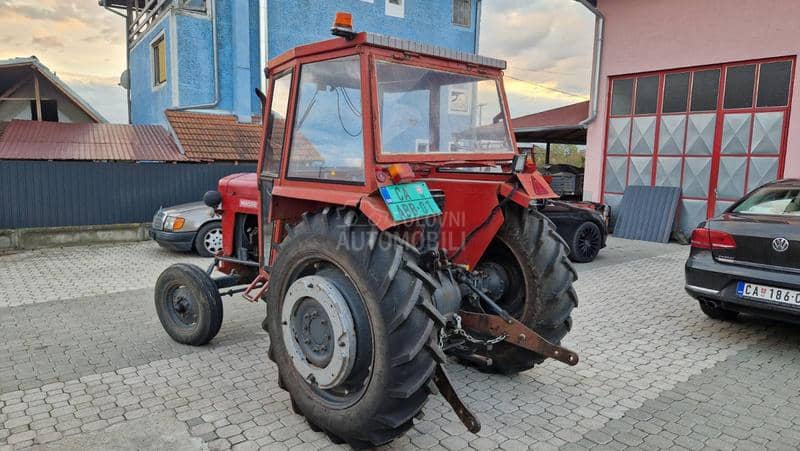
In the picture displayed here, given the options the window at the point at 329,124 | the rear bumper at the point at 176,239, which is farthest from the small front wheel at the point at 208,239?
the window at the point at 329,124

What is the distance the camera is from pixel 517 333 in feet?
10.2

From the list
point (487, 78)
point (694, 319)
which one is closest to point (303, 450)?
point (487, 78)

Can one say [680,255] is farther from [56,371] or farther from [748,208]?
→ [56,371]

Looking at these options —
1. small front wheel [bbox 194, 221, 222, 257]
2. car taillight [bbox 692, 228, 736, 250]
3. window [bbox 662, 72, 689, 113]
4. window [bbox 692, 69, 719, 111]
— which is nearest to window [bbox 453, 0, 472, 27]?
window [bbox 662, 72, 689, 113]

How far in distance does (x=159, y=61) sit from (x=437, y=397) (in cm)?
1368

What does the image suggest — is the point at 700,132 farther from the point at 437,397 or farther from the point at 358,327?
the point at 358,327

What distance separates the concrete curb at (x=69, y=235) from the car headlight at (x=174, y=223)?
2.36m

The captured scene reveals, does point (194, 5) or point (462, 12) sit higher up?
point (462, 12)

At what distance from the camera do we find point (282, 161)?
341cm

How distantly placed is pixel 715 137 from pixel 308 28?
9.85m

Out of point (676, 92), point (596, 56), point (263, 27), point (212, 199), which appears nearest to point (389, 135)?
point (212, 199)

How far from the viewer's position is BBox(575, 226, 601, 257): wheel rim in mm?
8484

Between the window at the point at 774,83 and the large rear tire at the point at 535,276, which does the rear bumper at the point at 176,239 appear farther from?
the window at the point at 774,83

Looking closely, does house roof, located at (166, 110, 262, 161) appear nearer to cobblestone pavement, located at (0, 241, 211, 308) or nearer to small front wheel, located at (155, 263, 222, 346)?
cobblestone pavement, located at (0, 241, 211, 308)
